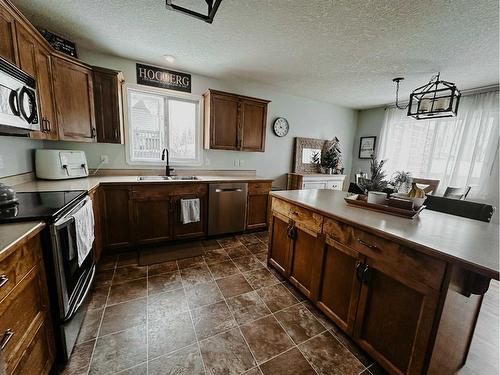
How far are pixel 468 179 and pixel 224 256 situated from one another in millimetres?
4086

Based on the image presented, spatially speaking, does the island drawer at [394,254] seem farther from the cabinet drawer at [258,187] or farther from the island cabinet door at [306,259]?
Result: the cabinet drawer at [258,187]

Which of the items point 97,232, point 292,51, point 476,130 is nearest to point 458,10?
point 292,51

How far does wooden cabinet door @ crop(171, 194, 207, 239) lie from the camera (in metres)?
2.77

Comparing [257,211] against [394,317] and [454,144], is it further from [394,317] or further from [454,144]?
[454,144]

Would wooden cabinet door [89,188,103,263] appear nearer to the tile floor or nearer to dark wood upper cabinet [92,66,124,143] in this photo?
the tile floor

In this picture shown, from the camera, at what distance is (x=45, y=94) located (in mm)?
1895

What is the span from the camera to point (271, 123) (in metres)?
4.02

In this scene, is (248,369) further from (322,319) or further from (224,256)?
(224,256)

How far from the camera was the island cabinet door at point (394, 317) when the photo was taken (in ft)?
3.37

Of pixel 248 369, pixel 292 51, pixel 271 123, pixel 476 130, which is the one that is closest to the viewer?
pixel 248 369

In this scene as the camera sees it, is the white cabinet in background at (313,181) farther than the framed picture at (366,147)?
No

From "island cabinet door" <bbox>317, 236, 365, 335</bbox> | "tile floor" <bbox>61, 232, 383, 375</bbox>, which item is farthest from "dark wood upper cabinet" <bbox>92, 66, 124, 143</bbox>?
"island cabinet door" <bbox>317, 236, 365, 335</bbox>

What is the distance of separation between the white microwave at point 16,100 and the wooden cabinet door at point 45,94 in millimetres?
309

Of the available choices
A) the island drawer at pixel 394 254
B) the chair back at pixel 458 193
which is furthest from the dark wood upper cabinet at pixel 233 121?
Answer: the chair back at pixel 458 193
